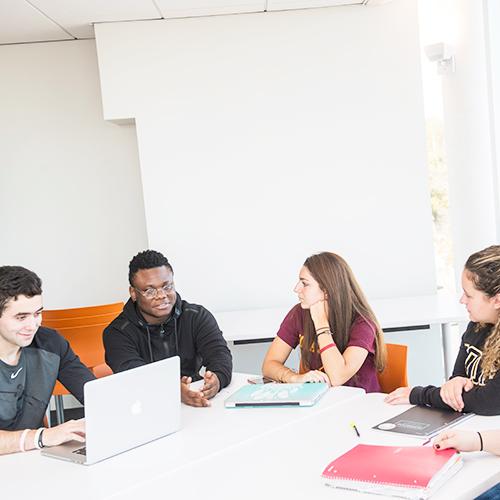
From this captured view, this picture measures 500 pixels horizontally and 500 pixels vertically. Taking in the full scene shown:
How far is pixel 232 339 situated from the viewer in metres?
4.02

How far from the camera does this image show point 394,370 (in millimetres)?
3047

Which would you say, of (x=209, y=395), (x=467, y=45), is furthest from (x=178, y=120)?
(x=209, y=395)

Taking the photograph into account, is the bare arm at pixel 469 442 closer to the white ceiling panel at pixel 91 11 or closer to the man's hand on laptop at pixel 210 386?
the man's hand on laptop at pixel 210 386

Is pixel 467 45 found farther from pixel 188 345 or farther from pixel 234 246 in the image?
pixel 188 345

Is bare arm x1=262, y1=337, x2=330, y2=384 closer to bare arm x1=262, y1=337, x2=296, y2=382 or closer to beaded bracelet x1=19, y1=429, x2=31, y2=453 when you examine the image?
bare arm x1=262, y1=337, x2=296, y2=382

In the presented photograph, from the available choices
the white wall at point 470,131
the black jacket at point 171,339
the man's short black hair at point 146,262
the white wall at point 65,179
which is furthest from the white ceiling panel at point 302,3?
A: the black jacket at point 171,339

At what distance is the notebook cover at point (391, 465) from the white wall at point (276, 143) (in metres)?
2.95

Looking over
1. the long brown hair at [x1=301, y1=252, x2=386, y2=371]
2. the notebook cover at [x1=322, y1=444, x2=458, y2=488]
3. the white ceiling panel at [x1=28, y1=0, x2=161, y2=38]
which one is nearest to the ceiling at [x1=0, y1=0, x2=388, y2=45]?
the white ceiling panel at [x1=28, y1=0, x2=161, y2=38]

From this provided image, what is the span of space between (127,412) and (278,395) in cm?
63

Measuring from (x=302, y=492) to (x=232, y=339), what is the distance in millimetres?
2226

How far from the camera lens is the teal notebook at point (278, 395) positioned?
2.55 m

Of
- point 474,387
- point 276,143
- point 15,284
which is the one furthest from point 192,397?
point 276,143

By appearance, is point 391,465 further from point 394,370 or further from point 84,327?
point 84,327

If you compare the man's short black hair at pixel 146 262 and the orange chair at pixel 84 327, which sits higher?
the man's short black hair at pixel 146 262
